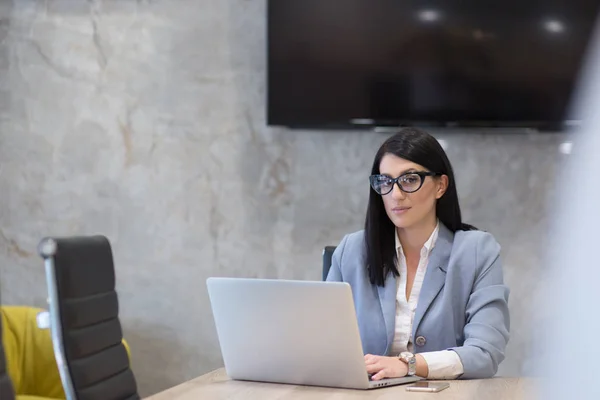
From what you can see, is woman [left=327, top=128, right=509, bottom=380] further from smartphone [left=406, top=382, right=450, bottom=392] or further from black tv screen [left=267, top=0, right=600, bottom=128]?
black tv screen [left=267, top=0, right=600, bottom=128]

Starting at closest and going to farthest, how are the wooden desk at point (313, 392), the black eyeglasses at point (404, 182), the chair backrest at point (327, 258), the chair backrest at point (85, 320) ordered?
the wooden desk at point (313, 392), the chair backrest at point (85, 320), the black eyeglasses at point (404, 182), the chair backrest at point (327, 258)

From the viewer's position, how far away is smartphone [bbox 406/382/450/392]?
6.27 feet

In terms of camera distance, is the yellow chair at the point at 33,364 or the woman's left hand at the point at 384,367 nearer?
the woman's left hand at the point at 384,367

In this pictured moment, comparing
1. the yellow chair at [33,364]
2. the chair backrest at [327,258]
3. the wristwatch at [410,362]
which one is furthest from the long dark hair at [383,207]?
the yellow chair at [33,364]

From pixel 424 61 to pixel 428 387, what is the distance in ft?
6.58

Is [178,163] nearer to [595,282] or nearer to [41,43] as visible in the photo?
[41,43]

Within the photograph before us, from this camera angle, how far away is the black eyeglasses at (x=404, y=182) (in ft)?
7.95

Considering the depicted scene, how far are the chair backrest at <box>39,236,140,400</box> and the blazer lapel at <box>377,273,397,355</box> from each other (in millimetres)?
803

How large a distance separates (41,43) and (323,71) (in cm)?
155

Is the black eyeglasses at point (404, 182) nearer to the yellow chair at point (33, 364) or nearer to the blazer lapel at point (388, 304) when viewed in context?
the blazer lapel at point (388, 304)

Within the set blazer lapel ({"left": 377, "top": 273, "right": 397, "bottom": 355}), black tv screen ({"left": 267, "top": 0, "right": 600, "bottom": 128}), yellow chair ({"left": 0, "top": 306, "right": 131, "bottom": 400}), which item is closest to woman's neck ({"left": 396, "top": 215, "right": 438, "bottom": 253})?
blazer lapel ({"left": 377, "top": 273, "right": 397, "bottom": 355})

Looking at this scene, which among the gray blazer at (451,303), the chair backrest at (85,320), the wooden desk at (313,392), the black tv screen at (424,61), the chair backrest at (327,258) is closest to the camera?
the wooden desk at (313,392)

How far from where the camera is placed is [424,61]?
3.62 m

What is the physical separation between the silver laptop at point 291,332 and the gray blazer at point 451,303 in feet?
1.00
